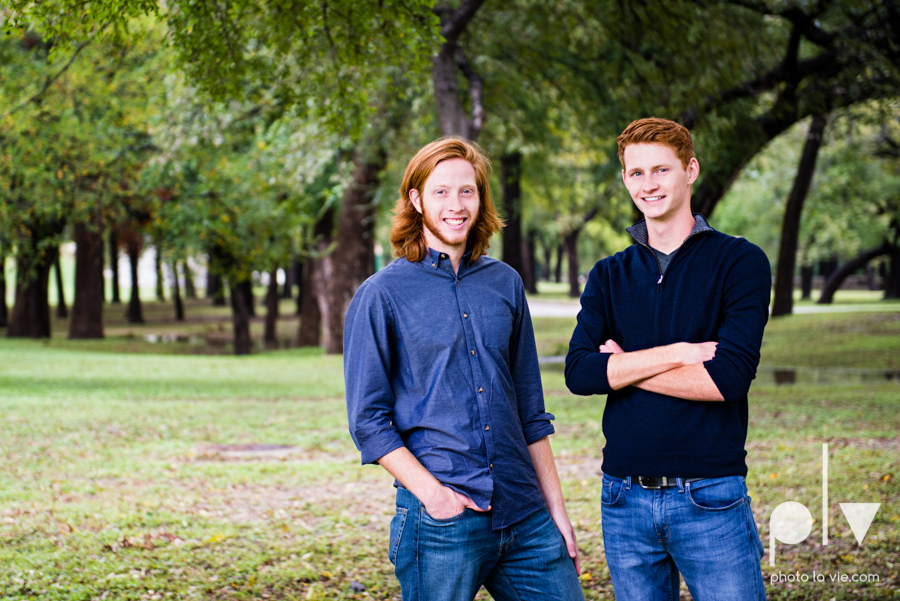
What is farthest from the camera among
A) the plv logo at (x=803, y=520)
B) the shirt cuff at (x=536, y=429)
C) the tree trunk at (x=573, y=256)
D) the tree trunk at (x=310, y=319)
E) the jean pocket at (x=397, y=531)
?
the tree trunk at (x=573, y=256)

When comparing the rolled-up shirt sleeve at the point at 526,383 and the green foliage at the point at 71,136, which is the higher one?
the green foliage at the point at 71,136

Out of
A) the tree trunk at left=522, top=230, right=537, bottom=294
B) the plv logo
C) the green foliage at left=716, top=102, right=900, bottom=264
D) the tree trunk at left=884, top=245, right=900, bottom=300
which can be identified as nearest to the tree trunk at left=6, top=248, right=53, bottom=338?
the green foliage at left=716, top=102, right=900, bottom=264

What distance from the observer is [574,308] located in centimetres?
3891

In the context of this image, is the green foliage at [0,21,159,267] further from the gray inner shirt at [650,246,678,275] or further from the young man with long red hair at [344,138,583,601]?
the gray inner shirt at [650,246,678,275]

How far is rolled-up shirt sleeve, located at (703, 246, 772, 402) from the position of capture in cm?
249

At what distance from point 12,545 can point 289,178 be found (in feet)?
39.0

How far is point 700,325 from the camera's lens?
2625mm

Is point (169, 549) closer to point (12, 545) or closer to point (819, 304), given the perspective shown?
point (12, 545)

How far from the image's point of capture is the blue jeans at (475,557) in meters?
2.53

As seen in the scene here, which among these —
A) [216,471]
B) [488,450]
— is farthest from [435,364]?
[216,471]

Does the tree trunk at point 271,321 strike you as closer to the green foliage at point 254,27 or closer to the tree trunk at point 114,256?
the tree trunk at point 114,256

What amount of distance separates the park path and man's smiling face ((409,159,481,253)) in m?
28.2

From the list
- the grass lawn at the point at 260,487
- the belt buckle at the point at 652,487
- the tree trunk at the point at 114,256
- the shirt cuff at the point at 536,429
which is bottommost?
Result: the grass lawn at the point at 260,487

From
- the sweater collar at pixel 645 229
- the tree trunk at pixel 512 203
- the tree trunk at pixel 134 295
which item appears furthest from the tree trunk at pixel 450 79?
the tree trunk at pixel 134 295
